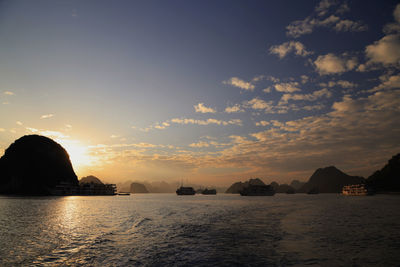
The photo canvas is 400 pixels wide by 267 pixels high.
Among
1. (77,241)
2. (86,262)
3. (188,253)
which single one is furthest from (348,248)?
(77,241)

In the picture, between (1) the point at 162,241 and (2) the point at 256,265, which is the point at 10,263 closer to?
(1) the point at 162,241

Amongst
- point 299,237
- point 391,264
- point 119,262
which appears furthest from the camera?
point 299,237

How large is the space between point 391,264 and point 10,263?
24.5 meters

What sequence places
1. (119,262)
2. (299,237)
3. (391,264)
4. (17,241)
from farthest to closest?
1. (299,237)
2. (17,241)
3. (119,262)
4. (391,264)

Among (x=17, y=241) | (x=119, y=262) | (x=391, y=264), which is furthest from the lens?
(x=17, y=241)

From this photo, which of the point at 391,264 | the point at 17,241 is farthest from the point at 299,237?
the point at 17,241

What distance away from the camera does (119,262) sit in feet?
50.3

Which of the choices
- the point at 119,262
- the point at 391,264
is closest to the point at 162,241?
the point at 119,262

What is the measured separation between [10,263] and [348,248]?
24795 millimetres

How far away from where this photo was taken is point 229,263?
14.9 m

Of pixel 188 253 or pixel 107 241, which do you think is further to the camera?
pixel 107 241

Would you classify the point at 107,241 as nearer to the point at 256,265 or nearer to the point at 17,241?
the point at 17,241

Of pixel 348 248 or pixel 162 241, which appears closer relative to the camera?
pixel 348 248

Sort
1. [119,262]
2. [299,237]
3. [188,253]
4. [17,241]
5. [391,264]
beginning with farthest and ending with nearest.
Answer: [299,237], [17,241], [188,253], [119,262], [391,264]
